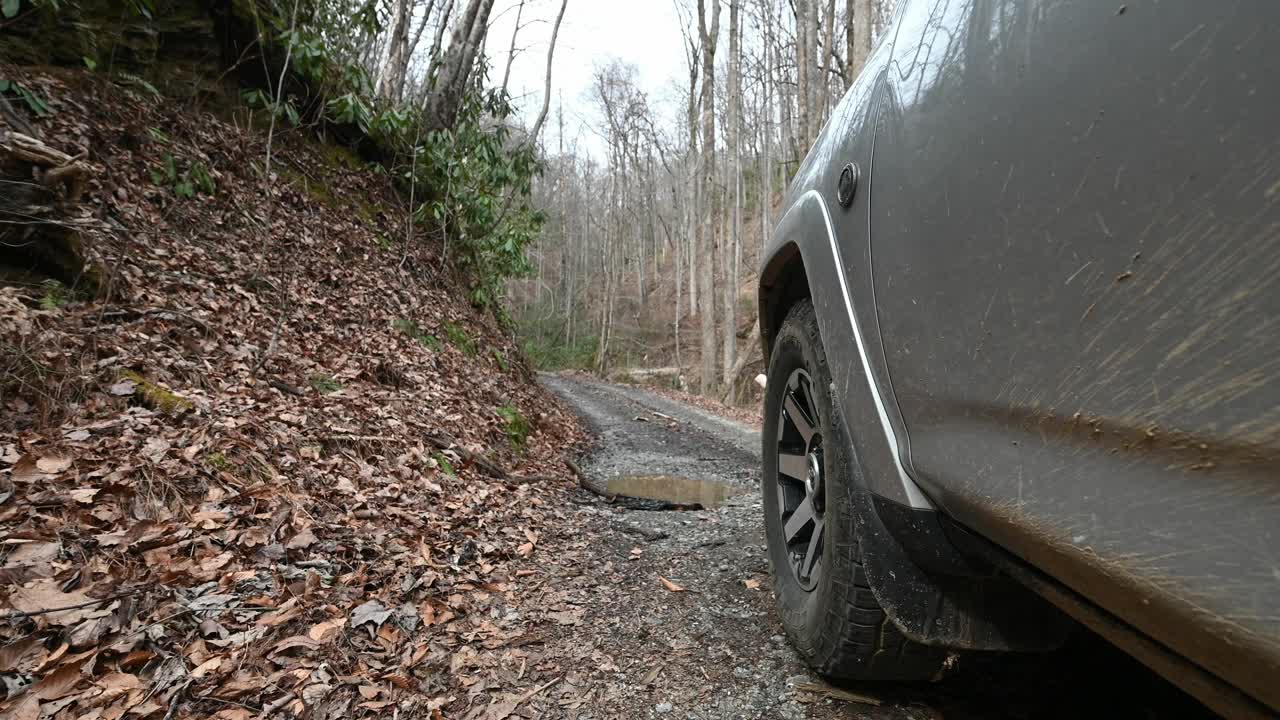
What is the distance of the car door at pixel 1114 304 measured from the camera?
0.59 m

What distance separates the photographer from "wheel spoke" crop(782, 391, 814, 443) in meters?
1.86

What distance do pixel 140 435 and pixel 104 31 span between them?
193 inches

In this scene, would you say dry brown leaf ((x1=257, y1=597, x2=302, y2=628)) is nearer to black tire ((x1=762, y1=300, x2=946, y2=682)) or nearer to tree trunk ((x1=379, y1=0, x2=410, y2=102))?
Result: black tire ((x1=762, y1=300, x2=946, y2=682))

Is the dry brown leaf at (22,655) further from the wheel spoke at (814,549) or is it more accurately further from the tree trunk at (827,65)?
the tree trunk at (827,65)

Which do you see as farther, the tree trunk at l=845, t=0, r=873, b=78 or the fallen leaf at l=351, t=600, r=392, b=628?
the tree trunk at l=845, t=0, r=873, b=78

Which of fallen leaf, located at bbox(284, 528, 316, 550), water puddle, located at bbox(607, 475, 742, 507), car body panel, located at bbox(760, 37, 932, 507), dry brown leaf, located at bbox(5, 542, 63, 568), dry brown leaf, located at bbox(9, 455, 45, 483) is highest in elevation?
car body panel, located at bbox(760, 37, 932, 507)

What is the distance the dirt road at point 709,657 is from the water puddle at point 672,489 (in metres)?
0.78

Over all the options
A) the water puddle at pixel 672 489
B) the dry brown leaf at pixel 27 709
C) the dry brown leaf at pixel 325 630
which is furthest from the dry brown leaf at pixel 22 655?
the water puddle at pixel 672 489

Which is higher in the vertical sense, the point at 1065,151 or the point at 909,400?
the point at 1065,151

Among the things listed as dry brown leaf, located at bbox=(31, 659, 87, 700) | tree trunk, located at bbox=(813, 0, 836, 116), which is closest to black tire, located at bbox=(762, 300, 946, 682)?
dry brown leaf, located at bbox=(31, 659, 87, 700)

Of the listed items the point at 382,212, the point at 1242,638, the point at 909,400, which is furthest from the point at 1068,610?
the point at 382,212

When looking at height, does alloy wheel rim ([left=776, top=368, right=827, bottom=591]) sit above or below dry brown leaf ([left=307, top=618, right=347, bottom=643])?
above

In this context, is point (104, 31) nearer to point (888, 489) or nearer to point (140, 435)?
point (140, 435)

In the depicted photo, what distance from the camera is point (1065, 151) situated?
2.69 ft
